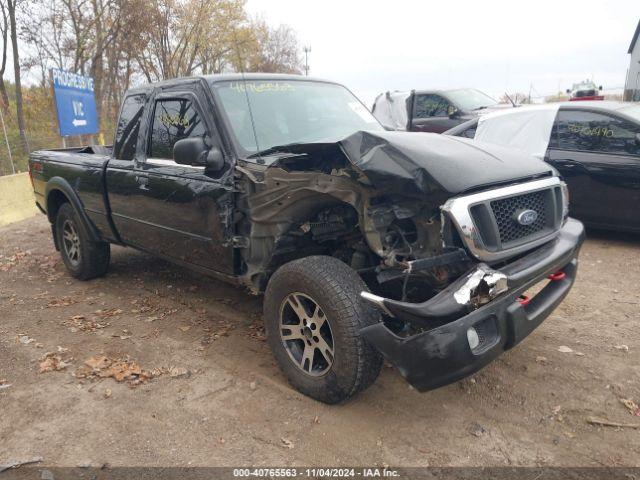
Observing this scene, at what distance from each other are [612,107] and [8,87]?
Answer: 24.1 m

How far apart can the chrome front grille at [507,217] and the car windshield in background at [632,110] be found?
343 cm

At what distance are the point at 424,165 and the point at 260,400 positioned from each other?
1.74 meters

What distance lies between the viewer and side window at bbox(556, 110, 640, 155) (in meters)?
5.80

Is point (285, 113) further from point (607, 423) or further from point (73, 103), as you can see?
point (73, 103)

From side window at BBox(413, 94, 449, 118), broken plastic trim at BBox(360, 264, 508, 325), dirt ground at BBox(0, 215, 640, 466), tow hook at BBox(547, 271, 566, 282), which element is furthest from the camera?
side window at BBox(413, 94, 449, 118)

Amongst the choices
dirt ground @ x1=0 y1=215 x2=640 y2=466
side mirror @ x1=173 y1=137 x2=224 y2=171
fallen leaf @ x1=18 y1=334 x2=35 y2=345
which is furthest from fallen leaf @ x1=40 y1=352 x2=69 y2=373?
side mirror @ x1=173 y1=137 x2=224 y2=171

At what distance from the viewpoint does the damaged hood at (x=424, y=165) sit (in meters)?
2.67

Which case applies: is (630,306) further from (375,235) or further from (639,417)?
(375,235)

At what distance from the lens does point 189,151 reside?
11.4 feet

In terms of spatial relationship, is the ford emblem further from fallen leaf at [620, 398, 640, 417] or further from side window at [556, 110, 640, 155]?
side window at [556, 110, 640, 155]

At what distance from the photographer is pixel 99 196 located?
5090 millimetres

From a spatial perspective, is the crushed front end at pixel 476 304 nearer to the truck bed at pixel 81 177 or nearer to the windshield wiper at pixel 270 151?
the windshield wiper at pixel 270 151

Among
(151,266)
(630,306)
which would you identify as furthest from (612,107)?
(151,266)

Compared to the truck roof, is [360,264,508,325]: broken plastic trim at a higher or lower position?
lower
